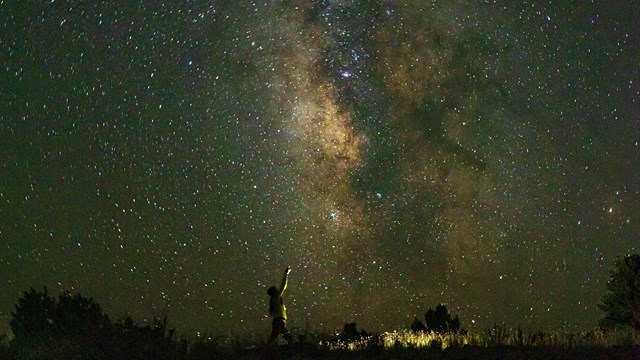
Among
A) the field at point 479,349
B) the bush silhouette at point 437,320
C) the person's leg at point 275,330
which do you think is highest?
the bush silhouette at point 437,320

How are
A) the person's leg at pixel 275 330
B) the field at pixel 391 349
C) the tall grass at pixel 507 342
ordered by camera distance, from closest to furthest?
the field at pixel 391 349 < the tall grass at pixel 507 342 < the person's leg at pixel 275 330

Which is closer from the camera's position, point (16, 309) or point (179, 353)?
point (179, 353)

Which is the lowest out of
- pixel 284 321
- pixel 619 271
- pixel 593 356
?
pixel 593 356

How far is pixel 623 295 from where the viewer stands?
20.4 m

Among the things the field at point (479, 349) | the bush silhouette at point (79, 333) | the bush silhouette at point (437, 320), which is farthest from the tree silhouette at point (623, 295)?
the bush silhouette at point (79, 333)

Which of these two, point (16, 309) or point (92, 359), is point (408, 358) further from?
point (16, 309)

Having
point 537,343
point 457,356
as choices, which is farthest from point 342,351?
point 537,343

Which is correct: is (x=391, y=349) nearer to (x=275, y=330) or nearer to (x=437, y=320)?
(x=275, y=330)

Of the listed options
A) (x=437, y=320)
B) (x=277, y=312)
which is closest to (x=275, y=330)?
(x=277, y=312)

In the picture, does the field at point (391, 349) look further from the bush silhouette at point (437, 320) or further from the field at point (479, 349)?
the bush silhouette at point (437, 320)

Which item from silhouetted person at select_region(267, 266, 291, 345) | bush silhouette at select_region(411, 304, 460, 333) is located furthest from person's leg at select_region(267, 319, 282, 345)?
bush silhouette at select_region(411, 304, 460, 333)

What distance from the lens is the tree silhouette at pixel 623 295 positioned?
19.9 metres

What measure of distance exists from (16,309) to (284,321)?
5.78 meters

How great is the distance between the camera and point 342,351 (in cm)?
1074
